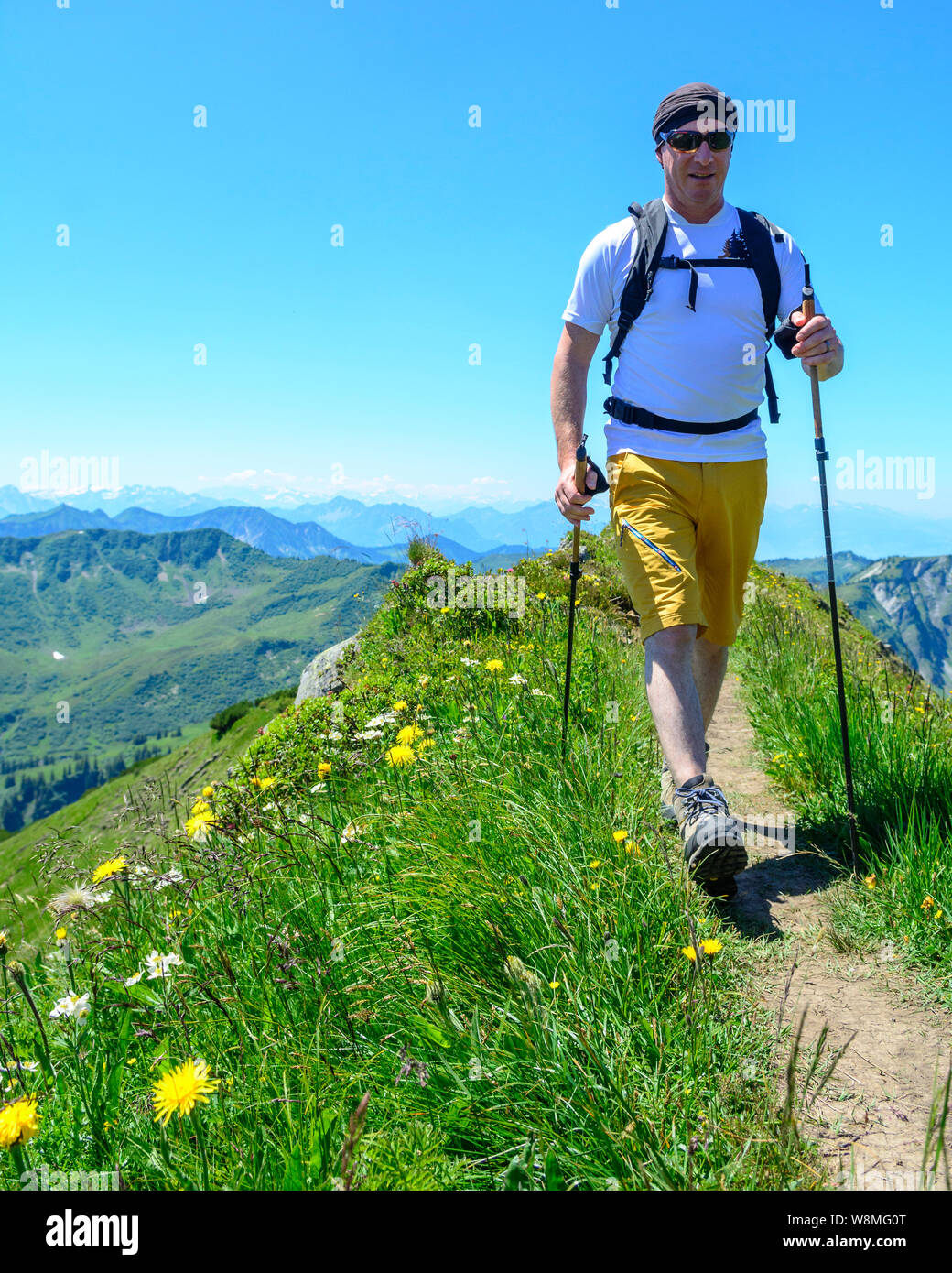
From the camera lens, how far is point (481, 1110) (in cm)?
184

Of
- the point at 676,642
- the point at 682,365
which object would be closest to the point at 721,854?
the point at 676,642

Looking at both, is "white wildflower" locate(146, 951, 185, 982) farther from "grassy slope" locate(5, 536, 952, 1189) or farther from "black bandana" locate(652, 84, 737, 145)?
"black bandana" locate(652, 84, 737, 145)

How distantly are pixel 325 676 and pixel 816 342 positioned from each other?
842 centimetres

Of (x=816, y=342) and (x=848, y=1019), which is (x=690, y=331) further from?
(x=848, y=1019)

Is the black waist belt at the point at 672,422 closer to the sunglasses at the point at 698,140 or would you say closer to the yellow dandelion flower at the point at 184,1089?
the sunglasses at the point at 698,140

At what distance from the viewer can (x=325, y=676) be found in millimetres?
10812

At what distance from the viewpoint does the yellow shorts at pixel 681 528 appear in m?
3.55

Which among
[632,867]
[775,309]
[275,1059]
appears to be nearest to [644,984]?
[632,867]

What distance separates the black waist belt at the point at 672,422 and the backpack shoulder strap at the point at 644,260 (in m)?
0.38

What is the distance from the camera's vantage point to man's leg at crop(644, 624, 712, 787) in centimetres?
345

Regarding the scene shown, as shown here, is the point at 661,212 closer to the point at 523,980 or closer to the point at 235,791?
the point at 523,980

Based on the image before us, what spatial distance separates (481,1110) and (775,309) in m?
3.66

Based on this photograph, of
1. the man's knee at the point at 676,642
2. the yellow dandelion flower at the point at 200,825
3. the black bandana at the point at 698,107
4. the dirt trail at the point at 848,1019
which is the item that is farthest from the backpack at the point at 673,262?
the yellow dandelion flower at the point at 200,825
